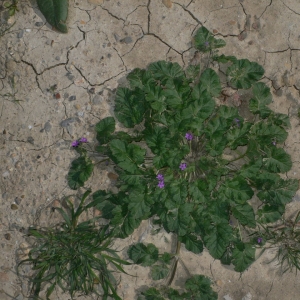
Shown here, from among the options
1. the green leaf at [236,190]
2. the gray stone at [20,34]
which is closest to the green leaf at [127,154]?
the green leaf at [236,190]

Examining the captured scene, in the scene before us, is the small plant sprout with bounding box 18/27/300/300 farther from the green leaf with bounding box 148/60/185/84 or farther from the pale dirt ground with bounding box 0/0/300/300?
the pale dirt ground with bounding box 0/0/300/300

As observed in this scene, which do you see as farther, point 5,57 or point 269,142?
point 5,57

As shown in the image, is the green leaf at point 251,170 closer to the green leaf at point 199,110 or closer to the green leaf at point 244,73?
the green leaf at point 199,110

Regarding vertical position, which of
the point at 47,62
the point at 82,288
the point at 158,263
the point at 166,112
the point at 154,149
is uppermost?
the point at 47,62

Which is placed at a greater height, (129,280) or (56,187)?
(56,187)

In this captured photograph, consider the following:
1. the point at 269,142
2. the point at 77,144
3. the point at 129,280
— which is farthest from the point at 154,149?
the point at 129,280

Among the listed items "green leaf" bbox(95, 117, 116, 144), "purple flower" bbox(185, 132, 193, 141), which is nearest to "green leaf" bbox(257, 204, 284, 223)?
"purple flower" bbox(185, 132, 193, 141)

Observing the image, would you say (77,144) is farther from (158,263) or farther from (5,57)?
(158,263)
